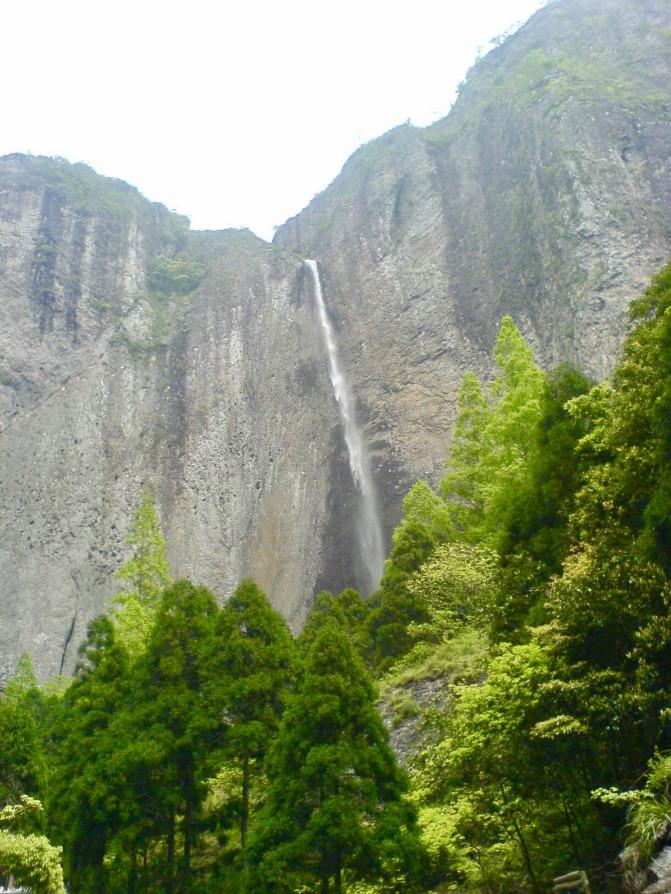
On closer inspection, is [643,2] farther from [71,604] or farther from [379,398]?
[71,604]

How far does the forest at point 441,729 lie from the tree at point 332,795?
0.08 ft

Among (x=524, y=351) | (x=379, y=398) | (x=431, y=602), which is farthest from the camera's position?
(x=379, y=398)

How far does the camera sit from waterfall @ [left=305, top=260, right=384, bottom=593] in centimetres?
3800

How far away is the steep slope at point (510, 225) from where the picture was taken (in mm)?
36625

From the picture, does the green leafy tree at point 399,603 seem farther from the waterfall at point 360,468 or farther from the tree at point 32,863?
the waterfall at point 360,468

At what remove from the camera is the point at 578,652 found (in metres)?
8.20

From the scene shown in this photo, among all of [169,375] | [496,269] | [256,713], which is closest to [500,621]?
[256,713]

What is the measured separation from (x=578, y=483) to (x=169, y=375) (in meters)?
44.4

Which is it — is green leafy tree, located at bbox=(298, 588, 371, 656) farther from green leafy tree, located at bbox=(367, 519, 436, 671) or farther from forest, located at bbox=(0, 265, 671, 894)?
forest, located at bbox=(0, 265, 671, 894)

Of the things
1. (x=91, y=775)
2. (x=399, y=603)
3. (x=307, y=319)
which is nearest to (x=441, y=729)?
(x=91, y=775)

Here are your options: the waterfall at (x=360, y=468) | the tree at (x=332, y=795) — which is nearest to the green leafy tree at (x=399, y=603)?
the tree at (x=332, y=795)

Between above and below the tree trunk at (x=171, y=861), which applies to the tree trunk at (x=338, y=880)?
below

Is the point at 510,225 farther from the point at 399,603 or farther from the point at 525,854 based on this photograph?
the point at 525,854

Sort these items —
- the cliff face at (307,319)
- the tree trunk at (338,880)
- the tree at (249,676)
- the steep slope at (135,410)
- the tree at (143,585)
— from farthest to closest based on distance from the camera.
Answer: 1. the steep slope at (135,410)
2. the cliff face at (307,319)
3. the tree at (143,585)
4. the tree at (249,676)
5. the tree trunk at (338,880)
